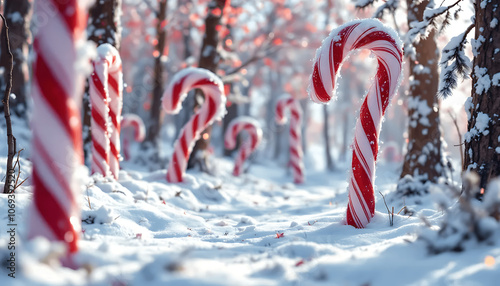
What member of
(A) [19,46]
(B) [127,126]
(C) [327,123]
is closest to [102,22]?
(A) [19,46]

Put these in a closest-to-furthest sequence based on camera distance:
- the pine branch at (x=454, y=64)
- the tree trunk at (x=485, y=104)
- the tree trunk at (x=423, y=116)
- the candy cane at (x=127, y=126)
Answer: the tree trunk at (x=485, y=104)
the pine branch at (x=454, y=64)
the tree trunk at (x=423, y=116)
the candy cane at (x=127, y=126)

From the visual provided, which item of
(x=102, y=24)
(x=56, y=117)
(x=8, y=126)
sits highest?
(x=102, y=24)

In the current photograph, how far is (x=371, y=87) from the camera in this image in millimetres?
3516

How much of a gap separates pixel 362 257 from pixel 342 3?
16649 mm

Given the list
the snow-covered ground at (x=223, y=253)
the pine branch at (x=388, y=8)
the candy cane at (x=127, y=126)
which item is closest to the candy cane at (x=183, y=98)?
the snow-covered ground at (x=223, y=253)

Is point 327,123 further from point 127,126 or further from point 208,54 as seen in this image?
point 208,54

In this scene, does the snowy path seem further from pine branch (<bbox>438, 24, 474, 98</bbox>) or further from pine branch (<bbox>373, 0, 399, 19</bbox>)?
pine branch (<bbox>373, 0, 399, 19</bbox>)

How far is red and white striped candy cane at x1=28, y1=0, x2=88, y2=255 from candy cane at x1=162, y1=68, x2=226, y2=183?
3675 millimetres

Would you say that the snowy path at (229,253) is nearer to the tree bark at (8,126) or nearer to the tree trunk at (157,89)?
the tree bark at (8,126)

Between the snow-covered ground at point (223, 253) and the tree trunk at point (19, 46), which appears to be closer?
the snow-covered ground at point (223, 253)

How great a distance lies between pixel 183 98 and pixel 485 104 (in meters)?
4.00

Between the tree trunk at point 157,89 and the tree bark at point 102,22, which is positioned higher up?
the tree trunk at point 157,89

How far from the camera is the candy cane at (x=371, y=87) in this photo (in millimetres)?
3230

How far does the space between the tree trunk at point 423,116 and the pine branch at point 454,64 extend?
6.03 ft
